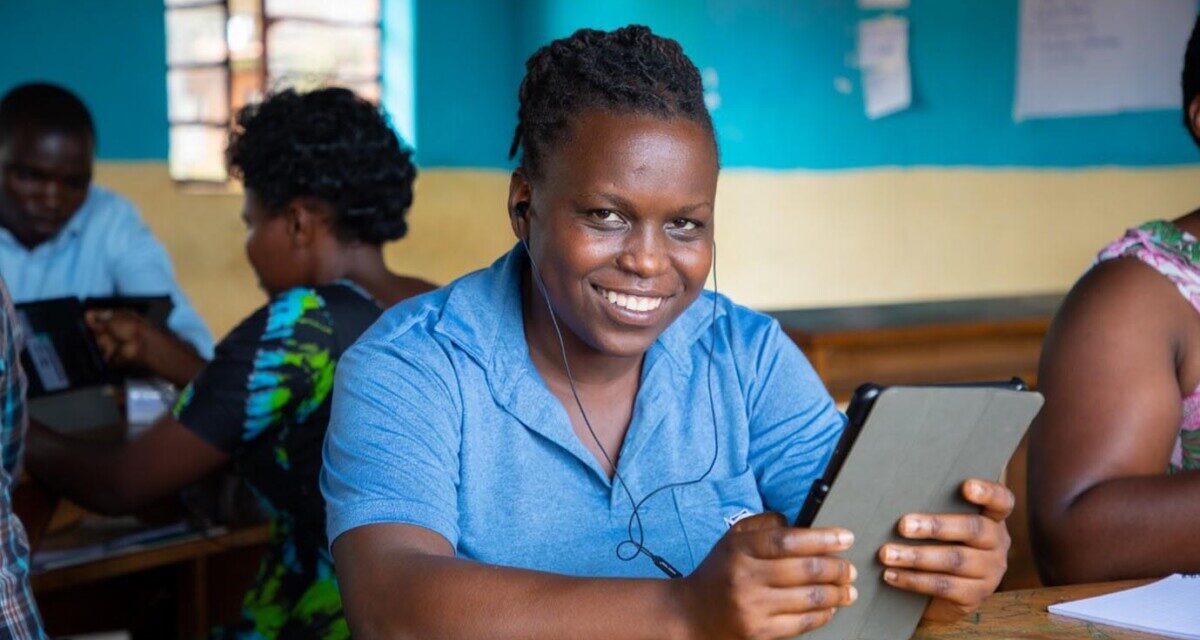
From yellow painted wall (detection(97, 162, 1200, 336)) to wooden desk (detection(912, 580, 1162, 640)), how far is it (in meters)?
4.64

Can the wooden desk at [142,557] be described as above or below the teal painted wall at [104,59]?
below

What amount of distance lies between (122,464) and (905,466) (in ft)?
4.82

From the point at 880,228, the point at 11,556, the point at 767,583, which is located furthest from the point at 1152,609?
the point at 880,228

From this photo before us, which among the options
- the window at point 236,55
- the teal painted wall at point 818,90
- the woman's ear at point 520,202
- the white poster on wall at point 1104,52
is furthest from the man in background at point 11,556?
the white poster on wall at point 1104,52

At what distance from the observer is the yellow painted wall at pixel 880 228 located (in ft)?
20.3

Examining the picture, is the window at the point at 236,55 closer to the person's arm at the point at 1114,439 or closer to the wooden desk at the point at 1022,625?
the person's arm at the point at 1114,439

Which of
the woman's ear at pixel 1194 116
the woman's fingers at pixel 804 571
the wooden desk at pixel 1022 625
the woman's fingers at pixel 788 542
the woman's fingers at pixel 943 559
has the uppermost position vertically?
the woman's ear at pixel 1194 116

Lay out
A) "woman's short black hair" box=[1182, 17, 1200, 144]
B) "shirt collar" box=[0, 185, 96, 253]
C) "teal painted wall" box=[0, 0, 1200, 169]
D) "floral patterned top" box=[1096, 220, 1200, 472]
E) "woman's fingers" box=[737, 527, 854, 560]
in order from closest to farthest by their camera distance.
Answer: "woman's fingers" box=[737, 527, 854, 560] < "floral patterned top" box=[1096, 220, 1200, 472] < "woman's short black hair" box=[1182, 17, 1200, 144] < "shirt collar" box=[0, 185, 96, 253] < "teal painted wall" box=[0, 0, 1200, 169]

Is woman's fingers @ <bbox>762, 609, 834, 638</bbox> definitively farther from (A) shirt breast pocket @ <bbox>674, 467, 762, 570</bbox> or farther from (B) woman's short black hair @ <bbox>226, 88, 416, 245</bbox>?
(B) woman's short black hair @ <bbox>226, 88, 416, 245</bbox>

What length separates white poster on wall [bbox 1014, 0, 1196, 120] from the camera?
5891 mm

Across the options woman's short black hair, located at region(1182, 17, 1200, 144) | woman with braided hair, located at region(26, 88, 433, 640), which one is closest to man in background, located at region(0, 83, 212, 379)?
woman with braided hair, located at region(26, 88, 433, 640)

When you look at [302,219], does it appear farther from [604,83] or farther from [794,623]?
[794,623]

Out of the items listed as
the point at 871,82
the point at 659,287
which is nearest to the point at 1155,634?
the point at 659,287

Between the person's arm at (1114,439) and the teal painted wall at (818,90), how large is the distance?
4.35 metres
